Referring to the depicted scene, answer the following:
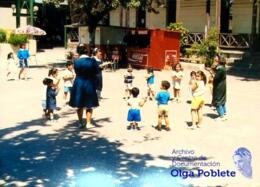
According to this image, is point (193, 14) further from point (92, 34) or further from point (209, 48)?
point (92, 34)

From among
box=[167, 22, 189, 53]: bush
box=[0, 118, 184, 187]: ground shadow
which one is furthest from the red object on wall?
box=[0, 118, 184, 187]: ground shadow

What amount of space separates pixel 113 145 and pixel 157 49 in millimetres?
16758

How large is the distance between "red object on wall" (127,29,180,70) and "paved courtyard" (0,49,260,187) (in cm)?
1067

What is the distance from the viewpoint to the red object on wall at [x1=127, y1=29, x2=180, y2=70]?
84.9 ft

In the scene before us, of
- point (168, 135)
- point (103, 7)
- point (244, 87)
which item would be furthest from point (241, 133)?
point (103, 7)

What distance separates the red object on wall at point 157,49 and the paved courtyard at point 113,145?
10.7m

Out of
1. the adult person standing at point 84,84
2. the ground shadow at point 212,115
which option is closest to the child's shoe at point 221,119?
the ground shadow at point 212,115

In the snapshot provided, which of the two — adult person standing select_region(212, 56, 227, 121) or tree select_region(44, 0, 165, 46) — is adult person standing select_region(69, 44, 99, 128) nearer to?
adult person standing select_region(212, 56, 227, 121)

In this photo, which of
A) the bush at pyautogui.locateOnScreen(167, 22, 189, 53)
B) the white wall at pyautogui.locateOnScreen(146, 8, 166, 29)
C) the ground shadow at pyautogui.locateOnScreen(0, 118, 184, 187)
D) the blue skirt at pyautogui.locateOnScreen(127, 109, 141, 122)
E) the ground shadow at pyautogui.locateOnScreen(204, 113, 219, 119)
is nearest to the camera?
the ground shadow at pyautogui.locateOnScreen(0, 118, 184, 187)

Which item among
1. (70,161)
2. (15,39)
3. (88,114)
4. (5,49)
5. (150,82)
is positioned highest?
(15,39)

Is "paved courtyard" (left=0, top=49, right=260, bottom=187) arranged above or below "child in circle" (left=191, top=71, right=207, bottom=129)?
below

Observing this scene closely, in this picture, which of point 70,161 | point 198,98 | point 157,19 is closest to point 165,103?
point 198,98

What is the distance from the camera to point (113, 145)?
9.62 metres

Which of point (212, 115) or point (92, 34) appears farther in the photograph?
point (92, 34)
